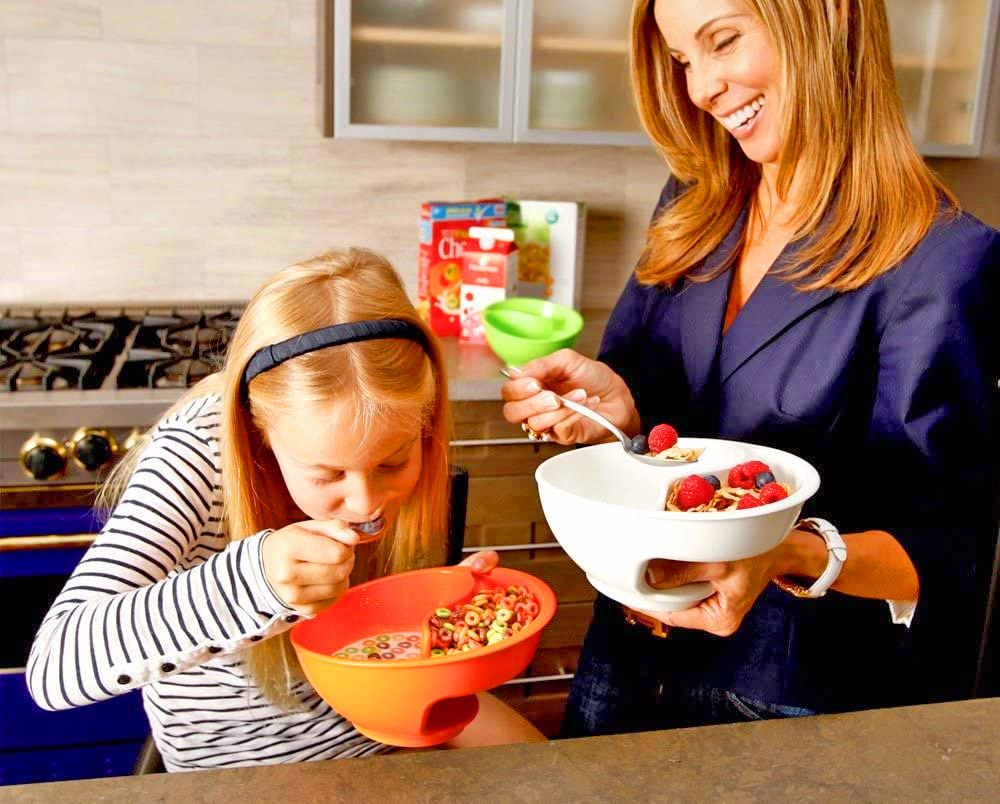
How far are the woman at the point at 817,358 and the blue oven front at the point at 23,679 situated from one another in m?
0.92

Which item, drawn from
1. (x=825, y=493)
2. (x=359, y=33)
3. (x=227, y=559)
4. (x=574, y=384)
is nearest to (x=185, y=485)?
(x=227, y=559)

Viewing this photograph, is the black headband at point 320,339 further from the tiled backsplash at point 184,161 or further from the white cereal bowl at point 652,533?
the tiled backsplash at point 184,161

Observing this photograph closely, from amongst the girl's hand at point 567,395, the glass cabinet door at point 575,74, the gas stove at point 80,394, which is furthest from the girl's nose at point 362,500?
the glass cabinet door at point 575,74

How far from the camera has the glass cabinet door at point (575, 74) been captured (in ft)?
7.16

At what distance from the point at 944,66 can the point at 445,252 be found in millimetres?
1166

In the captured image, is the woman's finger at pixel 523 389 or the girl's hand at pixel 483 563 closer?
the girl's hand at pixel 483 563

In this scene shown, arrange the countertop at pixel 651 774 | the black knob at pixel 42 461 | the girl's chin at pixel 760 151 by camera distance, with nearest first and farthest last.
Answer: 1. the countertop at pixel 651 774
2. the girl's chin at pixel 760 151
3. the black knob at pixel 42 461

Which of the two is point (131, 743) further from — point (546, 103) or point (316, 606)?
point (546, 103)

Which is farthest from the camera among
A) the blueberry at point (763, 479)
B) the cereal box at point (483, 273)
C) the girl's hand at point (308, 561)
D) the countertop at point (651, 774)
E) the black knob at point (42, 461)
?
the cereal box at point (483, 273)

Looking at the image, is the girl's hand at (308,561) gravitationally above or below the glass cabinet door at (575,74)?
below

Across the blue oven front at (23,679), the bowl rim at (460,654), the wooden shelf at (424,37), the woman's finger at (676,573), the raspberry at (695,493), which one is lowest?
the blue oven front at (23,679)

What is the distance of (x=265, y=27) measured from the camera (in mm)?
2334

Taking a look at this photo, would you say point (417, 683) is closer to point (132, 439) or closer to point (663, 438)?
point (663, 438)

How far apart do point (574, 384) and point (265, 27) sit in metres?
1.33
